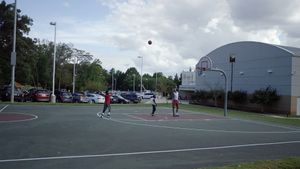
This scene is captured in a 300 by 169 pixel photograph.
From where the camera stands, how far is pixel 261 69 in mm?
51219

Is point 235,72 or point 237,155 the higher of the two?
point 235,72

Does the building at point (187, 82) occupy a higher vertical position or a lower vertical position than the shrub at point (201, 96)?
higher

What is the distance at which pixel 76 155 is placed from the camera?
35.9ft

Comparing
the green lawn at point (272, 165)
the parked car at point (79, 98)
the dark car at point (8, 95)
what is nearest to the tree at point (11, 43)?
the dark car at point (8, 95)

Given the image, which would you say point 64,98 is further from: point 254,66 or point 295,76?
point 295,76

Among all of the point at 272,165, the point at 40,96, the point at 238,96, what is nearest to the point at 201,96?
the point at 238,96

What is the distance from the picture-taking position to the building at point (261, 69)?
4553cm

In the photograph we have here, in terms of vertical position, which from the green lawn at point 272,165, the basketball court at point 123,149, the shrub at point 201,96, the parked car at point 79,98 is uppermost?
the shrub at point 201,96

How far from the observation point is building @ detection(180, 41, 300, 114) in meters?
45.5

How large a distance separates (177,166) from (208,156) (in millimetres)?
2194

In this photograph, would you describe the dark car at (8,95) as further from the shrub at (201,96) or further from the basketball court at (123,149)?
the basketball court at (123,149)

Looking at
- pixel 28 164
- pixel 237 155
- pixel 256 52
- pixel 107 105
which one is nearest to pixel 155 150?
pixel 237 155

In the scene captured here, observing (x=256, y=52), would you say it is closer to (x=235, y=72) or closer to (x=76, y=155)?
(x=235, y=72)

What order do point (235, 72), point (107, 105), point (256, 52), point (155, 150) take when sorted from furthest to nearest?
point (235, 72) < point (256, 52) < point (107, 105) < point (155, 150)
